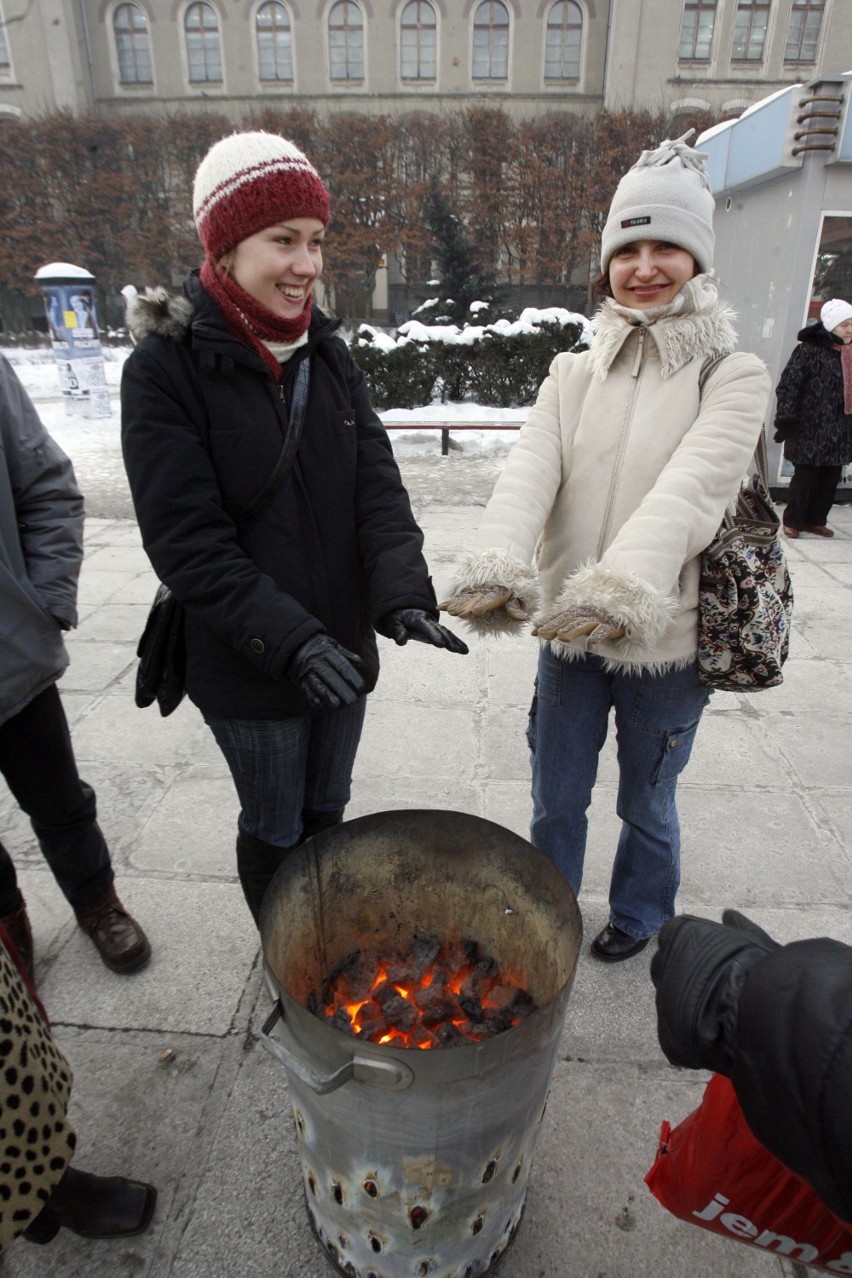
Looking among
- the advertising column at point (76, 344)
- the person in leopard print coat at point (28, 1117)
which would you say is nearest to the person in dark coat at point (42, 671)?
the person in leopard print coat at point (28, 1117)

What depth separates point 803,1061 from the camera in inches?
33.6

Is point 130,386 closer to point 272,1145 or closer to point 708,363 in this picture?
point 708,363

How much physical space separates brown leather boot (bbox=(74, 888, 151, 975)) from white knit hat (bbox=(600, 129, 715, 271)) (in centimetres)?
222

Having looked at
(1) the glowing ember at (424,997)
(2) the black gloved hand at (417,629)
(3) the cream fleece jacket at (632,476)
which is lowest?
(1) the glowing ember at (424,997)

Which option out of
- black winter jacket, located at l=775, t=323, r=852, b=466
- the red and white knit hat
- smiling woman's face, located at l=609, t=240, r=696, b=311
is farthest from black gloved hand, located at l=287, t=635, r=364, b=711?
black winter jacket, located at l=775, t=323, r=852, b=466

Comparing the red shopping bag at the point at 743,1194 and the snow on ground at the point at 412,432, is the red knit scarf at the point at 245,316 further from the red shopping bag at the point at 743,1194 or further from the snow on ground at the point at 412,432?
the snow on ground at the point at 412,432

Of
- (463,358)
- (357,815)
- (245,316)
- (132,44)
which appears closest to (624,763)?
(357,815)

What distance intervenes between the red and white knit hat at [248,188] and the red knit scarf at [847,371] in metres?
5.75

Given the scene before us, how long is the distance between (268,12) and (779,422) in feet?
109

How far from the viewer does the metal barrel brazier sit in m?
1.17

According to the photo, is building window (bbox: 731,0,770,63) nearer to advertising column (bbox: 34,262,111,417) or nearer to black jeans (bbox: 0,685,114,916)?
advertising column (bbox: 34,262,111,417)

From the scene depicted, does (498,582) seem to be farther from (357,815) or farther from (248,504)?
(357,815)

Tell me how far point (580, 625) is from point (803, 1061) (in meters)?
0.83

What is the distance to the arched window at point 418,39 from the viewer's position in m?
28.8
